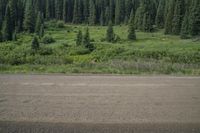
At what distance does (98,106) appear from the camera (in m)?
8.23

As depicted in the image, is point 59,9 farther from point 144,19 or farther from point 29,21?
point 144,19

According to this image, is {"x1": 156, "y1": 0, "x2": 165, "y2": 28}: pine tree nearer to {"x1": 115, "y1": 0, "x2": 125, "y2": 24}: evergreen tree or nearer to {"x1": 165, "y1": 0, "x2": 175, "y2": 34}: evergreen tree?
{"x1": 165, "y1": 0, "x2": 175, "y2": 34}: evergreen tree

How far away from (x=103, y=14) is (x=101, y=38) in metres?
54.1

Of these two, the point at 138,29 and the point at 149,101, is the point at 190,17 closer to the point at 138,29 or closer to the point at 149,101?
the point at 138,29

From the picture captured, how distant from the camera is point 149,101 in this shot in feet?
29.0

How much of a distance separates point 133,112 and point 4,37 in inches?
3233

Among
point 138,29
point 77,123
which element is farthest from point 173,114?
point 138,29

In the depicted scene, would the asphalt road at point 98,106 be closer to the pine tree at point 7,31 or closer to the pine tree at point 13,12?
the pine tree at point 7,31

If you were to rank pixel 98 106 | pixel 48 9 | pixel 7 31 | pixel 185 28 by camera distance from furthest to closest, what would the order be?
pixel 48 9 < pixel 7 31 < pixel 185 28 < pixel 98 106

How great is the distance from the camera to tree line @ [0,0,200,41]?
86438mm

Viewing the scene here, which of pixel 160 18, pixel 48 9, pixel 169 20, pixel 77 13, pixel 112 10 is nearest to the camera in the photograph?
pixel 169 20

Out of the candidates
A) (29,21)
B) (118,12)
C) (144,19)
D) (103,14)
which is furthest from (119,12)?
(29,21)

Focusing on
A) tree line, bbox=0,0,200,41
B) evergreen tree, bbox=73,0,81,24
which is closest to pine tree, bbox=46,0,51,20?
tree line, bbox=0,0,200,41

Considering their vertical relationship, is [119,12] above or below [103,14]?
above
